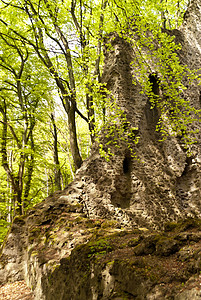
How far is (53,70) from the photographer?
8688 millimetres

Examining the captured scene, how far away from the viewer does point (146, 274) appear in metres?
2.51

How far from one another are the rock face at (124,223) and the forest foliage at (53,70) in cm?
82

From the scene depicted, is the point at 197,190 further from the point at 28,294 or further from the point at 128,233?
the point at 28,294

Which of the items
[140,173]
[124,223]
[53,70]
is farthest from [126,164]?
[53,70]

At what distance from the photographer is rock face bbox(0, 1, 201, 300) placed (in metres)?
2.67

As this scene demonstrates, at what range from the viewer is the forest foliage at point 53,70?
8375 millimetres

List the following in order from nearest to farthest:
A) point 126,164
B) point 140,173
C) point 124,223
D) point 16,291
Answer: point 16,291 < point 124,223 < point 140,173 < point 126,164

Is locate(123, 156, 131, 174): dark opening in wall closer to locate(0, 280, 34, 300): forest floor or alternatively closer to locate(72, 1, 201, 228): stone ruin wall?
locate(72, 1, 201, 228): stone ruin wall

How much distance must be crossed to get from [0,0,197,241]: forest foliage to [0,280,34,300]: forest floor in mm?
3979

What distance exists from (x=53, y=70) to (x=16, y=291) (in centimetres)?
761

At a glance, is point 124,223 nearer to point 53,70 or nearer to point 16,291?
point 16,291

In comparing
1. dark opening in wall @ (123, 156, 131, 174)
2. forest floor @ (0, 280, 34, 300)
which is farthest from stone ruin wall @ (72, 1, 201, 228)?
forest floor @ (0, 280, 34, 300)

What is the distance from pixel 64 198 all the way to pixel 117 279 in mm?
4065

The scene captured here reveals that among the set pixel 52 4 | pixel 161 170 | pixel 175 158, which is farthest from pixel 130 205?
pixel 52 4
